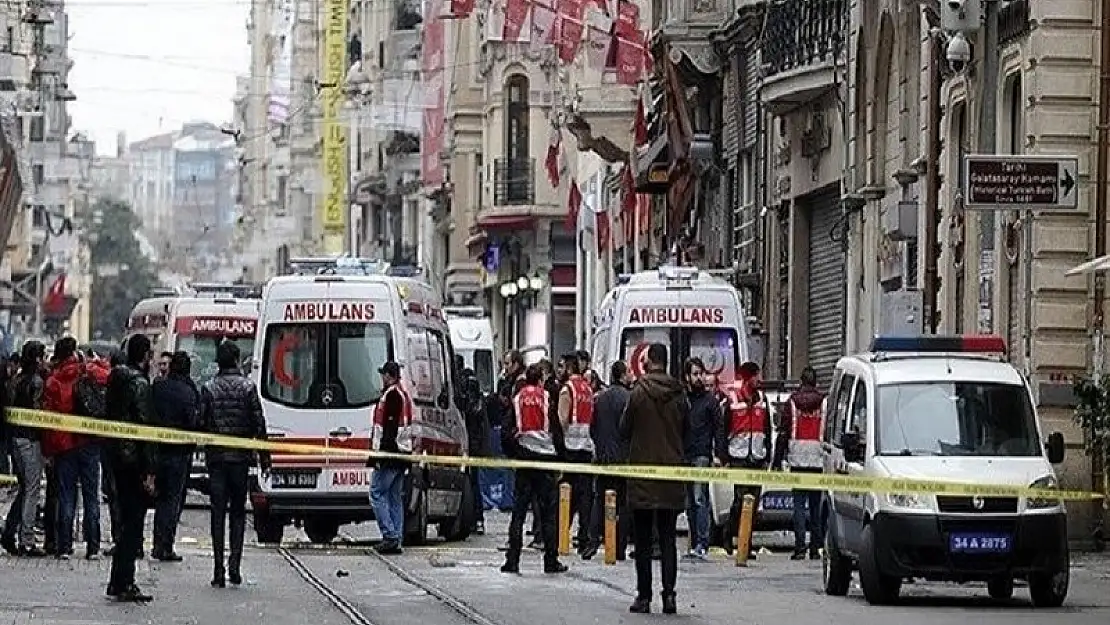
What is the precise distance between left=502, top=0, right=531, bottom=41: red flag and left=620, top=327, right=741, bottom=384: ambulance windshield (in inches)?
759

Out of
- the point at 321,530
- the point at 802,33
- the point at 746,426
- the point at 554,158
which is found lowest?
the point at 321,530

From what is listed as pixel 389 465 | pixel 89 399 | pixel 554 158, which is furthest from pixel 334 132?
pixel 89 399

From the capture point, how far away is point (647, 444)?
22.2 m

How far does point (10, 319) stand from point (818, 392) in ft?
294

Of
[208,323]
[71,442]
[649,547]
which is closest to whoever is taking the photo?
[649,547]

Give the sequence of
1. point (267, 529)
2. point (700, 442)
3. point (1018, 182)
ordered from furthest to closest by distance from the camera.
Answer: point (267, 529), point (700, 442), point (1018, 182)

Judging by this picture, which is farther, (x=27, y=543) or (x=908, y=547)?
(x=27, y=543)

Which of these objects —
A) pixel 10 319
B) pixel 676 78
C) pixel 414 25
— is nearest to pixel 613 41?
pixel 676 78

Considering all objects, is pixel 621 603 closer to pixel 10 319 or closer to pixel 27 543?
pixel 27 543

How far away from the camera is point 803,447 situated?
30.5 meters

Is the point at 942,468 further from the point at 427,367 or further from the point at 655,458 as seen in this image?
the point at 427,367

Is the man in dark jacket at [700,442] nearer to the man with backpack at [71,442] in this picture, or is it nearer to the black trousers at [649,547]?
the man with backpack at [71,442]

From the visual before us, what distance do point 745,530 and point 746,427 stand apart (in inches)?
65.5

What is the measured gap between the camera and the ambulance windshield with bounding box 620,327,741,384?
36688 mm
